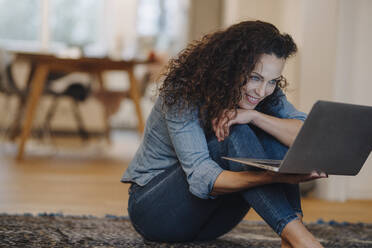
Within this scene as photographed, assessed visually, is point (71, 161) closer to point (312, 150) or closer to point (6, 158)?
point (6, 158)

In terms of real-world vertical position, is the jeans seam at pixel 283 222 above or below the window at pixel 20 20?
below

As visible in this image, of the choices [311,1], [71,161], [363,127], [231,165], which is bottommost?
[71,161]

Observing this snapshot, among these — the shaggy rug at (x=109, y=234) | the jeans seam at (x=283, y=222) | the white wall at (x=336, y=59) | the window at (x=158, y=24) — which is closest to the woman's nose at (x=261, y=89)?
the jeans seam at (x=283, y=222)

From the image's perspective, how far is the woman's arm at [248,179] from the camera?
3.78 feet

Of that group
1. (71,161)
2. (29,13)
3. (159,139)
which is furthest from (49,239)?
(29,13)

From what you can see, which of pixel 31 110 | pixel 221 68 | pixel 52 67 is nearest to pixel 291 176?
pixel 221 68

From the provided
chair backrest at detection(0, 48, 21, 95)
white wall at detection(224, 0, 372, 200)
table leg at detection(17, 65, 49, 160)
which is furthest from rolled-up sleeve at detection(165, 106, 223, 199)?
chair backrest at detection(0, 48, 21, 95)

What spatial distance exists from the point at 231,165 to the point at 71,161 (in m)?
2.72

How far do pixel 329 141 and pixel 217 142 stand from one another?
0.32 metres

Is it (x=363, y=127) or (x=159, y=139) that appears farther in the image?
(x=159, y=139)

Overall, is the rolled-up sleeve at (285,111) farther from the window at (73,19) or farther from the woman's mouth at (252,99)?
the window at (73,19)

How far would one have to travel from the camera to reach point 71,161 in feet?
12.6

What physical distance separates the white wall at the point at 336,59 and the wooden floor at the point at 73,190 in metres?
0.12

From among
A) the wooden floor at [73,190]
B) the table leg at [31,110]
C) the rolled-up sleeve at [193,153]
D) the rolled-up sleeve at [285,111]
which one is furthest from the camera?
the table leg at [31,110]
